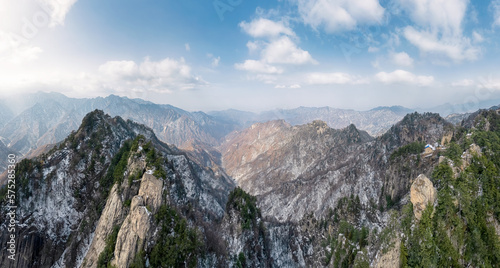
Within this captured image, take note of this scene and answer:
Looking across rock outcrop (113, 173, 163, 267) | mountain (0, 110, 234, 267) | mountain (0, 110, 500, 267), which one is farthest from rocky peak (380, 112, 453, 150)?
rock outcrop (113, 173, 163, 267)

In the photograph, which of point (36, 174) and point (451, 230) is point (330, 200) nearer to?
point (451, 230)

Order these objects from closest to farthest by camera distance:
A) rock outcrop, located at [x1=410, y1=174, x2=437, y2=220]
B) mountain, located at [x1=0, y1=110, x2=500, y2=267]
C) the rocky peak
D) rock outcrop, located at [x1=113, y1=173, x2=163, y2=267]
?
mountain, located at [x1=0, y1=110, x2=500, y2=267] → rock outcrop, located at [x1=410, y1=174, x2=437, y2=220] → rock outcrop, located at [x1=113, y1=173, x2=163, y2=267] → the rocky peak

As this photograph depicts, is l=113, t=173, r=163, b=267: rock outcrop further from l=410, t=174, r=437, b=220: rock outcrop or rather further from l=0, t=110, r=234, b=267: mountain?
l=410, t=174, r=437, b=220: rock outcrop

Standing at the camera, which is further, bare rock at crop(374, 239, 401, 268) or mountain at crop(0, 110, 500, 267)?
mountain at crop(0, 110, 500, 267)

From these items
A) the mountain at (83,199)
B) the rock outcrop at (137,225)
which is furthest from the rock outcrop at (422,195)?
the rock outcrop at (137,225)

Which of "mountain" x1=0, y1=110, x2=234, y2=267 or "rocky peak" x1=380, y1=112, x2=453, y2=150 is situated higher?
"rocky peak" x1=380, y1=112, x2=453, y2=150

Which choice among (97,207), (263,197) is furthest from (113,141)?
(263,197)

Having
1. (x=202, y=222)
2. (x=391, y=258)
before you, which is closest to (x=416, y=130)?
(x=391, y=258)

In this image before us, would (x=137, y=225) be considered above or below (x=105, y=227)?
above

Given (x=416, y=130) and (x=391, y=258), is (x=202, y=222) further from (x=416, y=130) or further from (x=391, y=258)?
(x=416, y=130)
